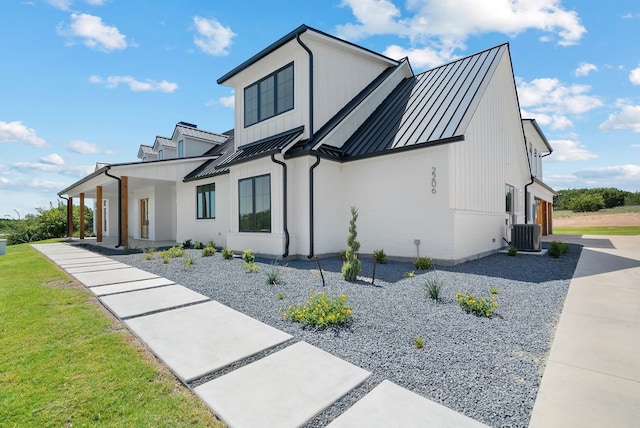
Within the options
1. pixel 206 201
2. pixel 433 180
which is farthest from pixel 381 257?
pixel 206 201

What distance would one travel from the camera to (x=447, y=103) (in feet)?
29.8

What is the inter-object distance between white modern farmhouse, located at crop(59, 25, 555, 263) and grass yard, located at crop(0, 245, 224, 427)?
5.94 meters

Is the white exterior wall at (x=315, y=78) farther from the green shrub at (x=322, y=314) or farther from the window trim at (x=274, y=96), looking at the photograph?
the green shrub at (x=322, y=314)

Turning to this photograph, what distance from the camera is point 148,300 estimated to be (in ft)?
16.3

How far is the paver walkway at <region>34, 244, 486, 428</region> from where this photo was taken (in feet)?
6.79

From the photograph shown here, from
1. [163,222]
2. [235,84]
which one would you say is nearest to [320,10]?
[235,84]

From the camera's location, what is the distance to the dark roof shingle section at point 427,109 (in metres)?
8.38

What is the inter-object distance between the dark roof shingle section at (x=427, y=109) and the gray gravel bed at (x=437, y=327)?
3792 millimetres

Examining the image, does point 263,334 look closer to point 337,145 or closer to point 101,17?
point 337,145

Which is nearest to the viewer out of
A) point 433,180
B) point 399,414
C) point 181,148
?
point 399,414

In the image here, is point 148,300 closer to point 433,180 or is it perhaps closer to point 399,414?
point 399,414

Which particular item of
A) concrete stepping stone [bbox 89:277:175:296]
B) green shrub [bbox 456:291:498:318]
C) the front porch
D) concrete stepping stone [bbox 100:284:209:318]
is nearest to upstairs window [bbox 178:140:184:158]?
the front porch

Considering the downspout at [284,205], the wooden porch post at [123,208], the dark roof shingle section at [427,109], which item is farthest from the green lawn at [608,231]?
the wooden porch post at [123,208]

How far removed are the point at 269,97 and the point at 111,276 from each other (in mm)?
7771
